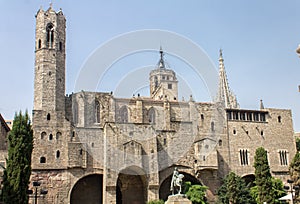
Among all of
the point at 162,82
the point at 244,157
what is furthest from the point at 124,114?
the point at 162,82

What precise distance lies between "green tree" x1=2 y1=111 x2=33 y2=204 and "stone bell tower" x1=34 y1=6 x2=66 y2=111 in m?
11.5

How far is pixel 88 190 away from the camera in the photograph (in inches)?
1934

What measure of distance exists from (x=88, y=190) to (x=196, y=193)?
12.8m

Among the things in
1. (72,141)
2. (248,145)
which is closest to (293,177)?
(248,145)

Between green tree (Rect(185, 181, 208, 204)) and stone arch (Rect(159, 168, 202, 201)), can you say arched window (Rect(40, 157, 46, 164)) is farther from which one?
green tree (Rect(185, 181, 208, 204))

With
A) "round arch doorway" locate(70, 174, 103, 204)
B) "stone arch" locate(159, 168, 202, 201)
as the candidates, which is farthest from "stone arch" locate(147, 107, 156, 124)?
"round arch doorway" locate(70, 174, 103, 204)

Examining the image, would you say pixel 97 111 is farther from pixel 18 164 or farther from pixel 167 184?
pixel 18 164

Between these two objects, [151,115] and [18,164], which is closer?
[18,164]

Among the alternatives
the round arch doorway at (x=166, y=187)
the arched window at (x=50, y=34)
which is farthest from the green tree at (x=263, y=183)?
the arched window at (x=50, y=34)

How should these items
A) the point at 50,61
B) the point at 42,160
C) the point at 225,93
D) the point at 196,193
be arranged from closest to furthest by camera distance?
1. the point at 42,160
2. the point at 196,193
3. the point at 50,61
4. the point at 225,93

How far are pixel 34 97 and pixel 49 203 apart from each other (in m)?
12.6

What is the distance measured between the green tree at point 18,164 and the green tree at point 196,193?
19244 millimetres

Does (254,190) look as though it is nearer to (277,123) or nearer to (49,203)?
(277,123)

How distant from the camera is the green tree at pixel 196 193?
46.3 metres
